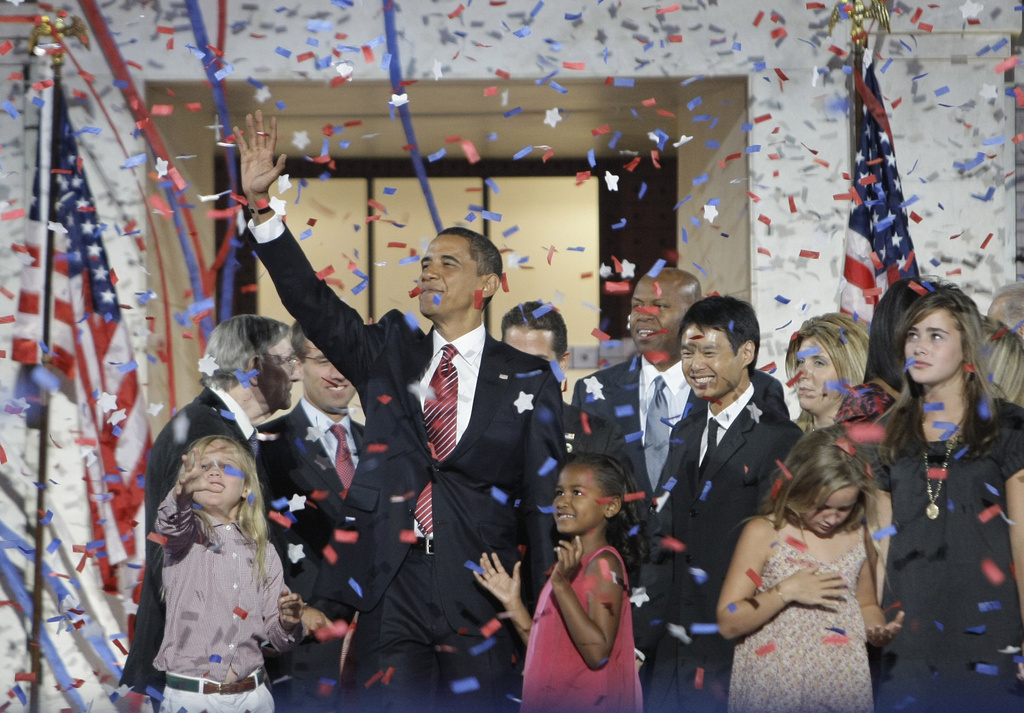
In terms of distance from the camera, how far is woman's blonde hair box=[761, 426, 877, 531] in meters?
2.71

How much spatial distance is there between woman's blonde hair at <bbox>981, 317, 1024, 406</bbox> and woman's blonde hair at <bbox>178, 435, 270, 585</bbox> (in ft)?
6.29

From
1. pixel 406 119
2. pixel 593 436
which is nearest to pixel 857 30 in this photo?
pixel 406 119

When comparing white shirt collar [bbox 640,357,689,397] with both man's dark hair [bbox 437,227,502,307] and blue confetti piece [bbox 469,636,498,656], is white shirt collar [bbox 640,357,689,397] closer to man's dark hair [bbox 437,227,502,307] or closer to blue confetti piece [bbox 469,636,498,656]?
man's dark hair [bbox 437,227,502,307]

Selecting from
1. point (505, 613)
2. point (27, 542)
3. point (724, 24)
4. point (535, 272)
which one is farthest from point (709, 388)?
point (535, 272)

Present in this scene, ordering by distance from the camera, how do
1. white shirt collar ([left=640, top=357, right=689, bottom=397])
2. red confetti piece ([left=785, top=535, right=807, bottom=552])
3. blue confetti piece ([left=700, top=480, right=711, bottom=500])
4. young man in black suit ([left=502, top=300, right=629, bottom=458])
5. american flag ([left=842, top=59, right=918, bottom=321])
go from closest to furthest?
red confetti piece ([left=785, top=535, right=807, bottom=552]) < blue confetti piece ([left=700, top=480, right=711, bottom=500]) < young man in black suit ([left=502, top=300, right=629, bottom=458]) < white shirt collar ([left=640, top=357, right=689, bottom=397]) < american flag ([left=842, top=59, right=918, bottom=321])

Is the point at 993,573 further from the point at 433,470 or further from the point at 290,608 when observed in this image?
the point at 290,608

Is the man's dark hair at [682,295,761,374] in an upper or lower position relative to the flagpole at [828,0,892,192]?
lower

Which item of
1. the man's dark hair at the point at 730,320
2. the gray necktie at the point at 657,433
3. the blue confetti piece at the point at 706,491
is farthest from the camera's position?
the gray necktie at the point at 657,433

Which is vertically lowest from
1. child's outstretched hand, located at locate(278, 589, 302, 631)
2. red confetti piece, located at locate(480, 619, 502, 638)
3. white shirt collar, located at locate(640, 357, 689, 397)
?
red confetti piece, located at locate(480, 619, 502, 638)

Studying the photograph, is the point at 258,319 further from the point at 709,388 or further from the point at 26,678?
the point at 26,678

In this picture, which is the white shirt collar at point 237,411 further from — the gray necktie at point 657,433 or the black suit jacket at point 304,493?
the gray necktie at point 657,433

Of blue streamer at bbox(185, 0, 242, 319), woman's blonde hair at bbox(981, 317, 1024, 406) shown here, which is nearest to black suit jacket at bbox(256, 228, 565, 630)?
woman's blonde hair at bbox(981, 317, 1024, 406)

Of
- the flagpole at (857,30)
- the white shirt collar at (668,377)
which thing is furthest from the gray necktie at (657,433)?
the flagpole at (857,30)

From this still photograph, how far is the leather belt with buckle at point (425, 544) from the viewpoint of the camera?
2.80 meters
